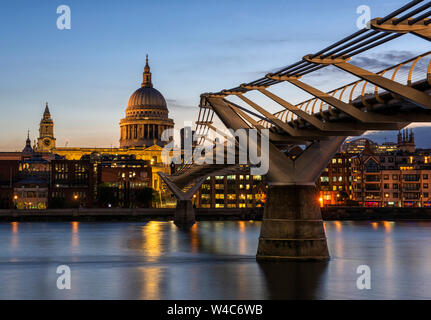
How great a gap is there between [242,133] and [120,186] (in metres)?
108

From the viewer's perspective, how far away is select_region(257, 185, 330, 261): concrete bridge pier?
120ft

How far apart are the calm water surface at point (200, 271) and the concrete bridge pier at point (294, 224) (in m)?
0.73

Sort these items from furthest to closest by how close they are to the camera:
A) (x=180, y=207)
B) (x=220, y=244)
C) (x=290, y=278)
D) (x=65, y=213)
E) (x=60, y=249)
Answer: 1. (x=65, y=213)
2. (x=180, y=207)
3. (x=220, y=244)
4. (x=60, y=249)
5. (x=290, y=278)

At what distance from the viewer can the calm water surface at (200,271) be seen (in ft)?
103

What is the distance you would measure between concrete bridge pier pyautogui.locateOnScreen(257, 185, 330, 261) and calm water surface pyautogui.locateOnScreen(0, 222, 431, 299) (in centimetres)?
73

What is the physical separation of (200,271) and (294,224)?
6.42 meters

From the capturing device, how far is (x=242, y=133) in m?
36.7

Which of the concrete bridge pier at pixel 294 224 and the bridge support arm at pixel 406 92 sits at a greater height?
the bridge support arm at pixel 406 92

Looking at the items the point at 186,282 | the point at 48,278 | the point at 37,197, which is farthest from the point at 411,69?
the point at 37,197

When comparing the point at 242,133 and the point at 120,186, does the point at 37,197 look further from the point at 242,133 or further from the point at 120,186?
the point at 242,133
